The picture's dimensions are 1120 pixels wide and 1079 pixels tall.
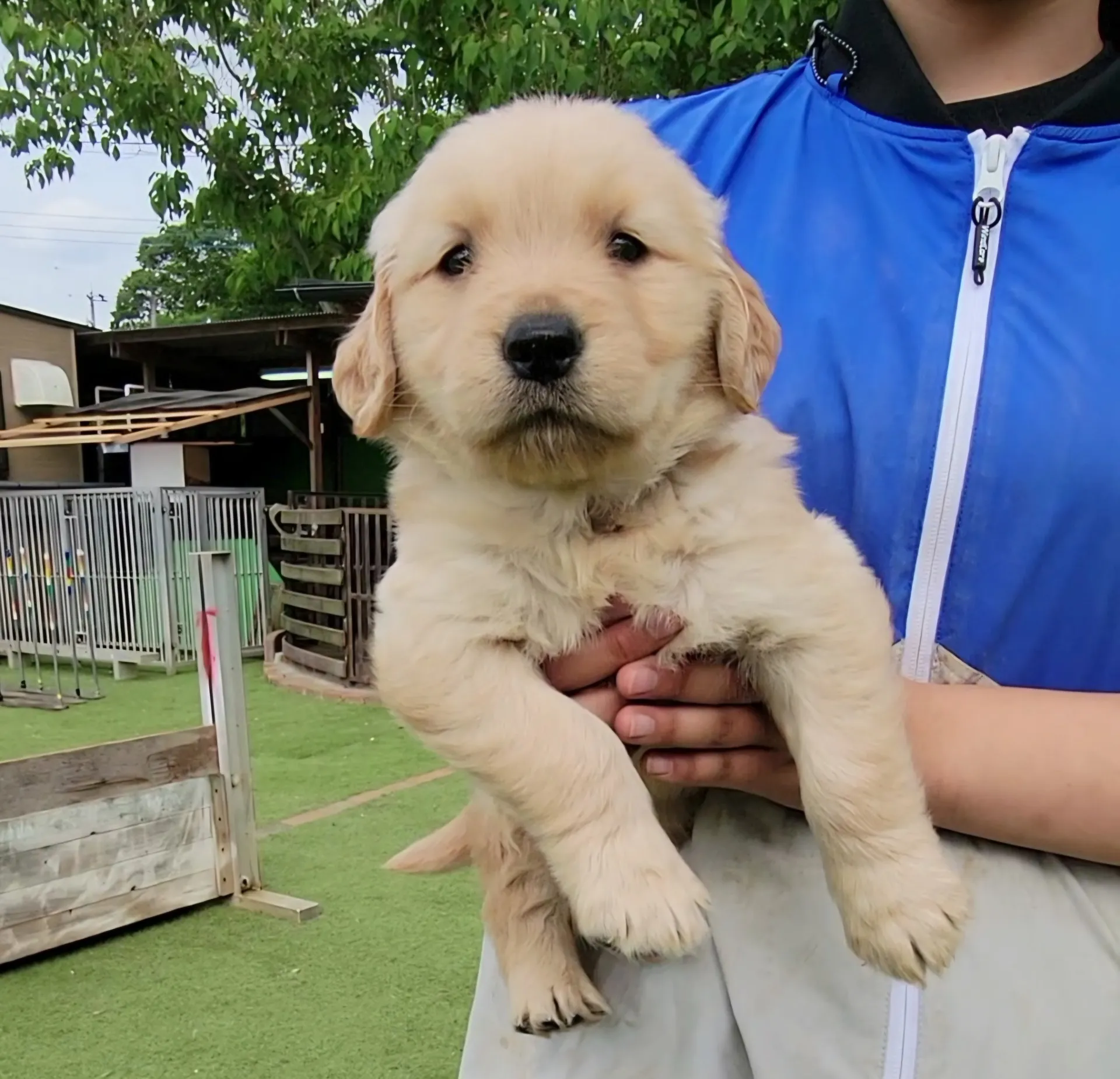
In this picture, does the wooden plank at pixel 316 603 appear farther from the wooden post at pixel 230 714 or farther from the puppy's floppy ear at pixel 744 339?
the puppy's floppy ear at pixel 744 339

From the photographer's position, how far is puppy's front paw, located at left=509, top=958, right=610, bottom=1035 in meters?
1.86

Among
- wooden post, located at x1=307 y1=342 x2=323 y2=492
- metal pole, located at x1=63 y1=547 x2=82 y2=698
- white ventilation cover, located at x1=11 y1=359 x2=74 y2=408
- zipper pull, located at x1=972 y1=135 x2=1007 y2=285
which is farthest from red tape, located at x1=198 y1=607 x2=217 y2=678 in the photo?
white ventilation cover, located at x1=11 y1=359 x2=74 y2=408

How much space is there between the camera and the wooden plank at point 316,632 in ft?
35.7

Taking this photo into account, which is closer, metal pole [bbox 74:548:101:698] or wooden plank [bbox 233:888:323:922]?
wooden plank [bbox 233:888:323:922]

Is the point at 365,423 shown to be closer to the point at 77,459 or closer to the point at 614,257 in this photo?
the point at 614,257

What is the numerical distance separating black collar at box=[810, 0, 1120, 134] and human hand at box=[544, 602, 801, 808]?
0.96m

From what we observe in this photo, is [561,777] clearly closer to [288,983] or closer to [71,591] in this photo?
[288,983]

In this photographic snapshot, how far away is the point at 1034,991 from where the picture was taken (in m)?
1.51

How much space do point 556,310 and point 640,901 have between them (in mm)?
894

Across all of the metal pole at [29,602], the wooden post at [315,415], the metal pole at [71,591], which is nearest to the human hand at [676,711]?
the metal pole at [71,591]

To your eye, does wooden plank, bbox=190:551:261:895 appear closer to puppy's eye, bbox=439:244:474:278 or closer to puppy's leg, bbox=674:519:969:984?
puppy's eye, bbox=439:244:474:278

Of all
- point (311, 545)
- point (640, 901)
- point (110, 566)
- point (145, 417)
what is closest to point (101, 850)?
point (640, 901)

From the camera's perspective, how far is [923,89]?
1877 millimetres

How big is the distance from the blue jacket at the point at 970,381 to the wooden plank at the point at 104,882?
4277 millimetres
